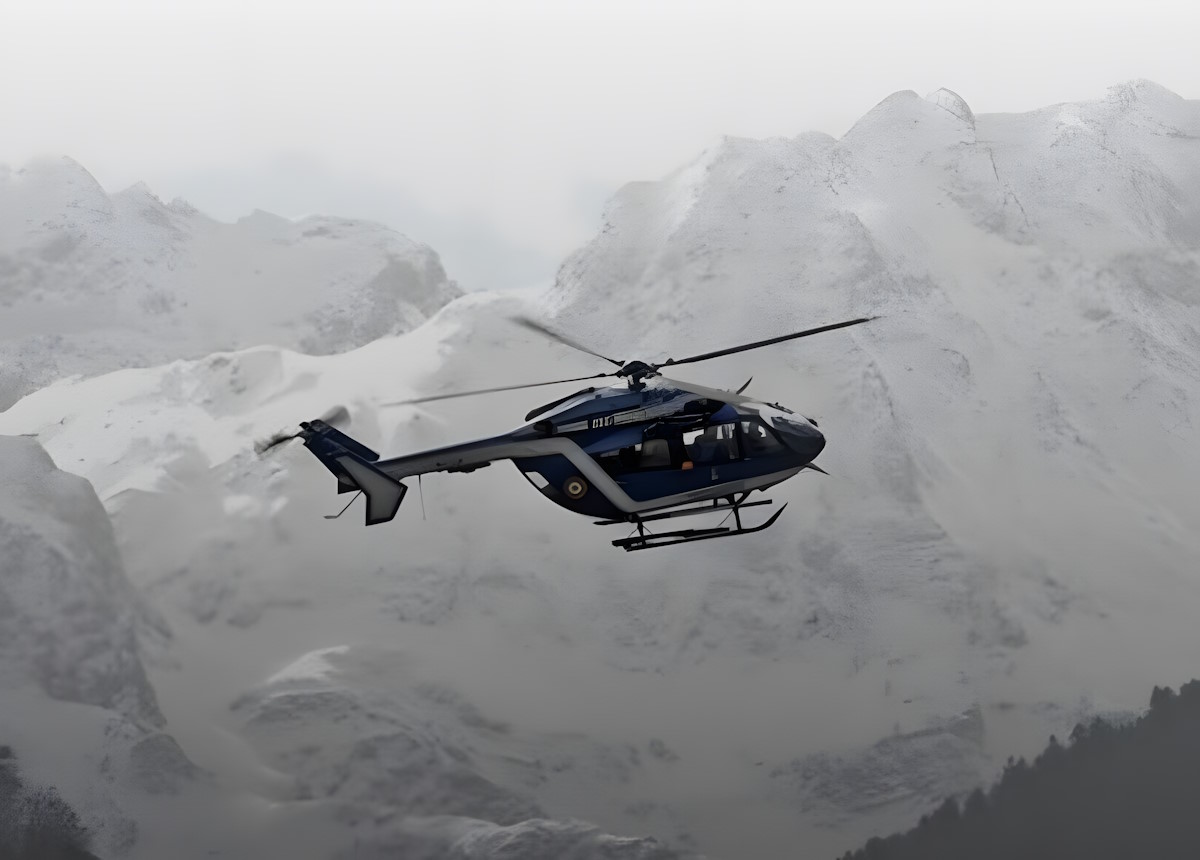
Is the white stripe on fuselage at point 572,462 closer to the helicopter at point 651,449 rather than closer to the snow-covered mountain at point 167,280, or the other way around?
the helicopter at point 651,449

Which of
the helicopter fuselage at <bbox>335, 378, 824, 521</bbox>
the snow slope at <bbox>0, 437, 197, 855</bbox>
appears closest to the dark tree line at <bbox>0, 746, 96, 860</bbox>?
the snow slope at <bbox>0, 437, 197, 855</bbox>

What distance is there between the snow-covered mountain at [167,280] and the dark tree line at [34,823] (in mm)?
63404

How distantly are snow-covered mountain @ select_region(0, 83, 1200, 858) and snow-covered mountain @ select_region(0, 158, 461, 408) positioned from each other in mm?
37912

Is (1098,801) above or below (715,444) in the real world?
below

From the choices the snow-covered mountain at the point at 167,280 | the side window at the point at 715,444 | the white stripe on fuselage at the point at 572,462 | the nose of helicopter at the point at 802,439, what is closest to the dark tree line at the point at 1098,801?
the nose of helicopter at the point at 802,439

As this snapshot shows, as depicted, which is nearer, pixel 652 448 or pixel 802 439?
pixel 652 448

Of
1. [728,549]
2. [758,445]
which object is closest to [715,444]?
[758,445]

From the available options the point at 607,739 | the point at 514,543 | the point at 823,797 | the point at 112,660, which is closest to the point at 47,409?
the point at 112,660

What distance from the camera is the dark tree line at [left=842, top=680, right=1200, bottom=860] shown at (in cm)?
8762

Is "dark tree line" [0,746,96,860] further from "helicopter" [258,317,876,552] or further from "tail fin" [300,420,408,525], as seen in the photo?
"helicopter" [258,317,876,552]

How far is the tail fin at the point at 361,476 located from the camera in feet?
126

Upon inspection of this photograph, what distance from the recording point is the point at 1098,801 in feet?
293

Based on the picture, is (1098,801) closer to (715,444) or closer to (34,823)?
(715,444)

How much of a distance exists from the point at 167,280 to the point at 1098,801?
111 metres
